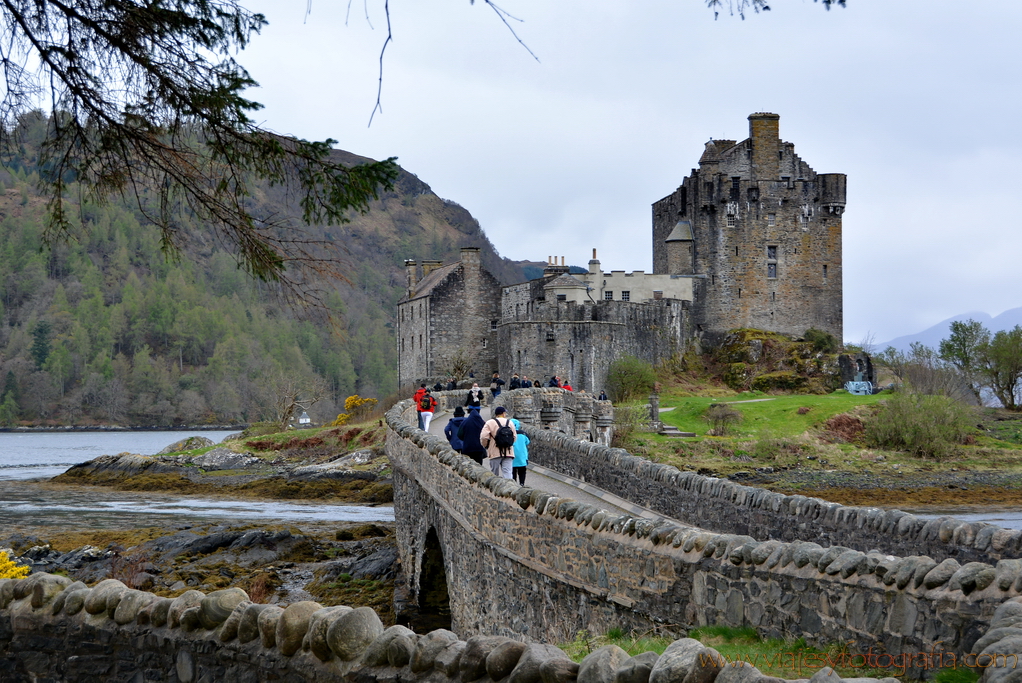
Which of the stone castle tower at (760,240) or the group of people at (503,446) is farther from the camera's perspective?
the stone castle tower at (760,240)

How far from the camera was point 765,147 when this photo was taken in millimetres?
66312

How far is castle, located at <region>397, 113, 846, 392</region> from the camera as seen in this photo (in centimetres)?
6272

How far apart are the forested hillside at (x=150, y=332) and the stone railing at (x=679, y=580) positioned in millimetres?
97649

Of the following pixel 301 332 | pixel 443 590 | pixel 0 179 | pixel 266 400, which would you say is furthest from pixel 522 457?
pixel 0 179

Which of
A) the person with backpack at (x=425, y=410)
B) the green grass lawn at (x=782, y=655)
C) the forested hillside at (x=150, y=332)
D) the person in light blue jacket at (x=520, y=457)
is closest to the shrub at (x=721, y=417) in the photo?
the person with backpack at (x=425, y=410)

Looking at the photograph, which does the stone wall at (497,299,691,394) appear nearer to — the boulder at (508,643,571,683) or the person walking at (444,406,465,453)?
the person walking at (444,406,465,453)

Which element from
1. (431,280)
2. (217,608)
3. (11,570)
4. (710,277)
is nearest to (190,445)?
(431,280)

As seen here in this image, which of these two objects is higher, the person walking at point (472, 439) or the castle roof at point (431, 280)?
the castle roof at point (431, 280)

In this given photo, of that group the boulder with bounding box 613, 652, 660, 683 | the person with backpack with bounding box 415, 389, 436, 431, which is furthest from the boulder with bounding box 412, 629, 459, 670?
the person with backpack with bounding box 415, 389, 436, 431

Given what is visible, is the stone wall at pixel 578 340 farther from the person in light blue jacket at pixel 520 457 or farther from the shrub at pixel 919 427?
the person in light blue jacket at pixel 520 457

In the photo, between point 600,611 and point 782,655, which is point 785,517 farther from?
point 782,655

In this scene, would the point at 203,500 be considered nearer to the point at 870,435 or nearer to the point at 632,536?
the point at 870,435

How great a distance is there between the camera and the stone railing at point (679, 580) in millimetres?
6566

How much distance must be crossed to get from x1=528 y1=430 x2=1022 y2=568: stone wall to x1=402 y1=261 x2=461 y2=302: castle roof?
141ft
